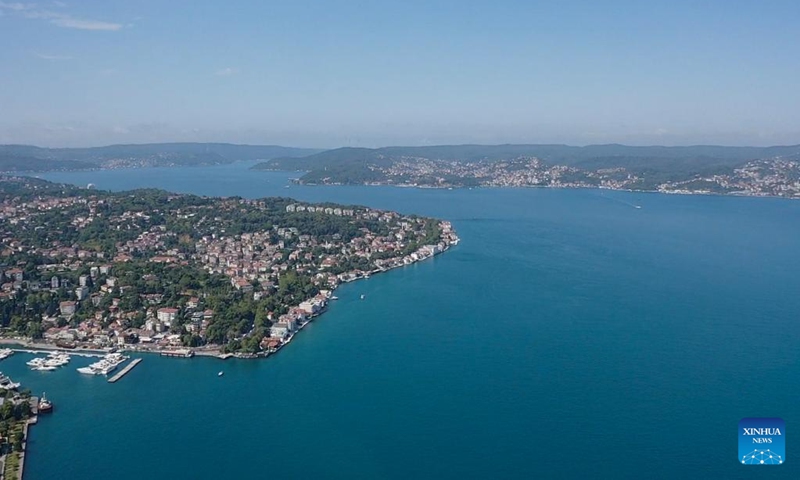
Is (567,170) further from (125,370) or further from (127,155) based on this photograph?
(127,155)

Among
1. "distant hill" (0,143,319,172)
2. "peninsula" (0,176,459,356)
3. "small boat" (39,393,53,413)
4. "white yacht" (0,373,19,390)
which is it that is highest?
"distant hill" (0,143,319,172)

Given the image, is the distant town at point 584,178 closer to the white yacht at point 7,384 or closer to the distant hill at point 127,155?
the distant hill at point 127,155

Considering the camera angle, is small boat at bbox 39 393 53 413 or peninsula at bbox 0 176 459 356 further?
peninsula at bbox 0 176 459 356

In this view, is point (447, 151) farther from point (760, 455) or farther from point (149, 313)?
point (760, 455)

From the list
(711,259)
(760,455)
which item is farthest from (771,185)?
(760,455)

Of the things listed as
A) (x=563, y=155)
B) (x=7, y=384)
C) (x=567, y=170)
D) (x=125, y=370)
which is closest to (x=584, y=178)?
(x=567, y=170)

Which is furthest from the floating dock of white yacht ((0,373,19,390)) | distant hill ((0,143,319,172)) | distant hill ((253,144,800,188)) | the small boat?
distant hill ((0,143,319,172))

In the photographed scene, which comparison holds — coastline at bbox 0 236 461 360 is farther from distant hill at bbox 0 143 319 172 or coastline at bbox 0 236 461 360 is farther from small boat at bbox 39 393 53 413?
distant hill at bbox 0 143 319 172
